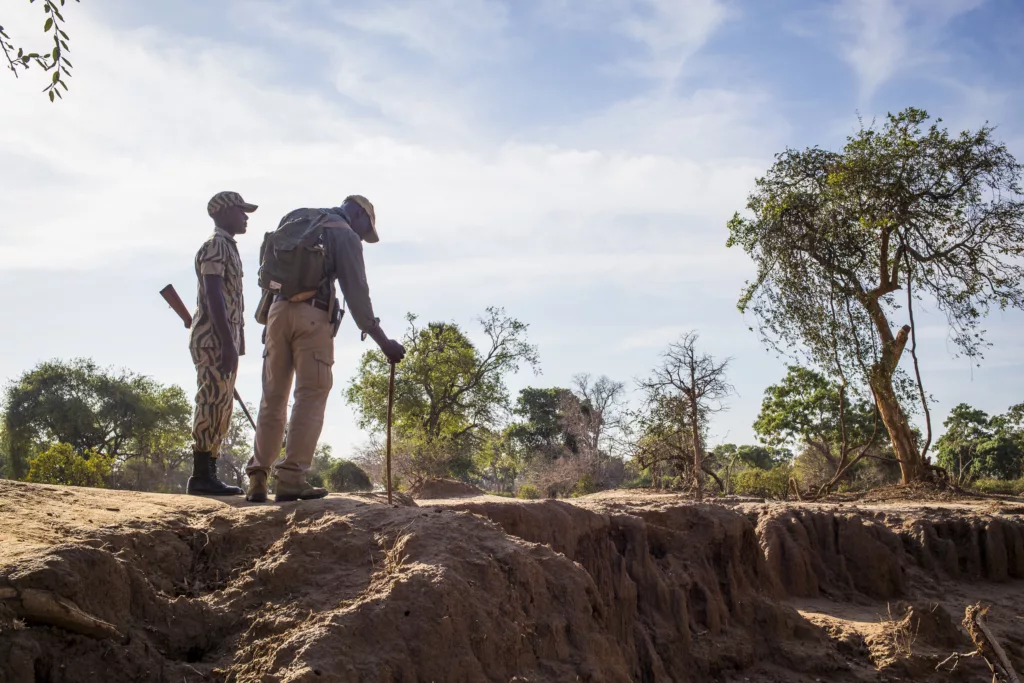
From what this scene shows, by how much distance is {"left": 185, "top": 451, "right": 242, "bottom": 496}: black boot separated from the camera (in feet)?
17.6

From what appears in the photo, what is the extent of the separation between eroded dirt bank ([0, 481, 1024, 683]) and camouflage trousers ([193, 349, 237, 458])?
36.2 inches

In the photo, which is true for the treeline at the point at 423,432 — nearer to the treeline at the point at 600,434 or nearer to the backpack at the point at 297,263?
the treeline at the point at 600,434

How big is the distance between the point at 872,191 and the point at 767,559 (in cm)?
1104

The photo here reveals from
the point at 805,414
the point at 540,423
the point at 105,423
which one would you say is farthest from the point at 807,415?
the point at 105,423

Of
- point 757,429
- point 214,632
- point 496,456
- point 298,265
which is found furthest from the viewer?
point 757,429

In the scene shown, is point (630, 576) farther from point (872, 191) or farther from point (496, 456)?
point (496, 456)

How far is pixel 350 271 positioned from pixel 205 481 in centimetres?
187

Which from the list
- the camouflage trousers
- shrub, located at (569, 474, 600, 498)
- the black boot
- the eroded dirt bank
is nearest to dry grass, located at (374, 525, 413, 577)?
the eroded dirt bank

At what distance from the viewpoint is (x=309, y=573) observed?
3.61m

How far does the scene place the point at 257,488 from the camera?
4.74m

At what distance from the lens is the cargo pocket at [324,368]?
4.70 meters

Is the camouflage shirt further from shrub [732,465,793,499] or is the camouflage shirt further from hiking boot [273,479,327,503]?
shrub [732,465,793,499]

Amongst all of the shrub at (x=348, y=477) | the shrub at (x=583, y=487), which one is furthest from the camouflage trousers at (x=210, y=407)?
the shrub at (x=348, y=477)

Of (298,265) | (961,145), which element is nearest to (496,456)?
(961,145)
